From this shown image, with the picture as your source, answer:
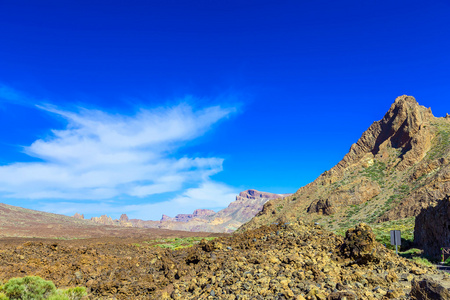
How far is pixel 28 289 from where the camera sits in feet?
33.7

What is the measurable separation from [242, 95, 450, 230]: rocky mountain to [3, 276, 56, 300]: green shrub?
51.2m

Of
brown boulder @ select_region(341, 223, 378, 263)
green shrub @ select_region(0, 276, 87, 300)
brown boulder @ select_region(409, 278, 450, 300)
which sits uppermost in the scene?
brown boulder @ select_region(341, 223, 378, 263)

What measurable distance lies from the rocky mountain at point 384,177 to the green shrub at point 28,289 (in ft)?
168

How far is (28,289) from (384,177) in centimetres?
6986

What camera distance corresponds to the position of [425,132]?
65938 mm

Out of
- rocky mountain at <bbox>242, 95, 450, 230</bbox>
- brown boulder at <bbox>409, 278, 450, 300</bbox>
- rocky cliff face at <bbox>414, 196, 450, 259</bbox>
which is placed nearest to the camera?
brown boulder at <bbox>409, 278, 450, 300</bbox>

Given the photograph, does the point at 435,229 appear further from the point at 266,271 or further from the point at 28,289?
the point at 28,289

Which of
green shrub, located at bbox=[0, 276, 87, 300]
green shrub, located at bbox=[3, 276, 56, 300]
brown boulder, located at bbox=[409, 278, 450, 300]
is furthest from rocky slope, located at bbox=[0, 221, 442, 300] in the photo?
green shrub, located at bbox=[3, 276, 56, 300]

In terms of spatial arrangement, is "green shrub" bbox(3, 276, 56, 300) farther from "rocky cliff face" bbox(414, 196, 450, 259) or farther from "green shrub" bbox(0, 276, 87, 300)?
"rocky cliff face" bbox(414, 196, 450, 259)

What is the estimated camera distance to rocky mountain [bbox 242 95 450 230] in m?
52.7

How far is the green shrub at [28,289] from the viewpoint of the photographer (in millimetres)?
9891

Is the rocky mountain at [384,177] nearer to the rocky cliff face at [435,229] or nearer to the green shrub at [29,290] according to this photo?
the rocky cliff face at [435,229]

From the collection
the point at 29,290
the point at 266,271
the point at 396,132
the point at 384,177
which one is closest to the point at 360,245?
the point at 266,271

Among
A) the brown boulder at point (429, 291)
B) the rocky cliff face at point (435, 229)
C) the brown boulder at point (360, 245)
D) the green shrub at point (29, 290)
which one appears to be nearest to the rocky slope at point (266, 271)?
the brown boulder at point (360, 245)
